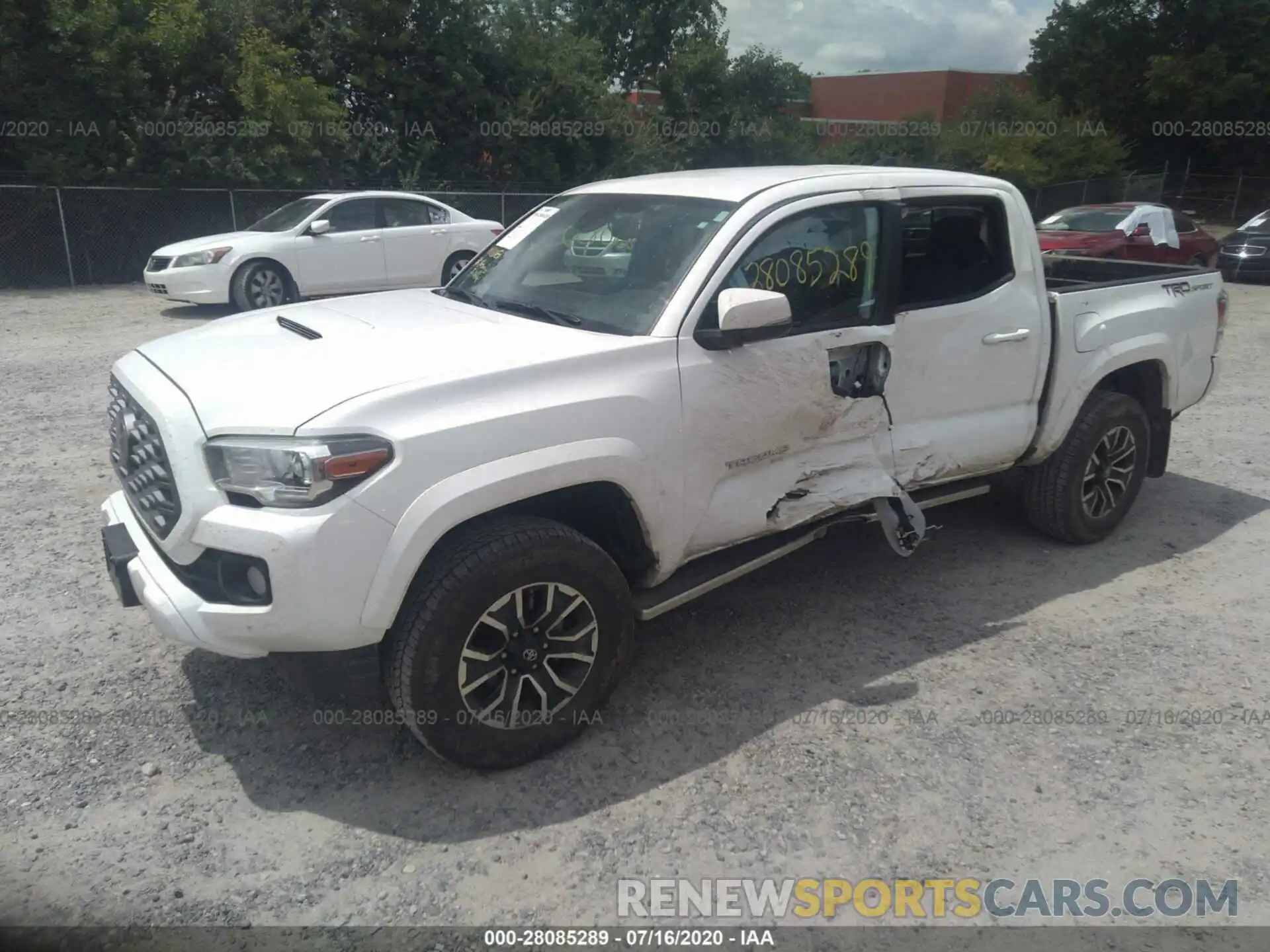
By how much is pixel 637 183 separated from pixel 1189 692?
328 centimetres

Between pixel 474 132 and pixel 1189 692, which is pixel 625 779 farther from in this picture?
pixel 474 132

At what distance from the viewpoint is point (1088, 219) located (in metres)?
15.5

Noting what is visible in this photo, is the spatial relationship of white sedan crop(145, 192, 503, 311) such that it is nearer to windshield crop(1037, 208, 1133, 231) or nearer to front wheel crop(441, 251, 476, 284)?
front wheel crop(441, 251, 476, 284)

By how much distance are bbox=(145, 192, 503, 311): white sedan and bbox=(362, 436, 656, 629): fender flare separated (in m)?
9.08

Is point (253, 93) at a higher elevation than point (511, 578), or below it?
higher

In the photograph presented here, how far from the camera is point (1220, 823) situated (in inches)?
129

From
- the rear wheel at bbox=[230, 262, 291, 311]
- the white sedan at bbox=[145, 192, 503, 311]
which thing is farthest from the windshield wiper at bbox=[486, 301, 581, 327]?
the rear wheel at bbox=[230, 262, 291, 311]

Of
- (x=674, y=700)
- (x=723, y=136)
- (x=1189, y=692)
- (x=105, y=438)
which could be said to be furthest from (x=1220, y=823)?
(x=723, y=136)

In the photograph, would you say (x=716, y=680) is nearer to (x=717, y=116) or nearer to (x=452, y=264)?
(x=452, y=264)

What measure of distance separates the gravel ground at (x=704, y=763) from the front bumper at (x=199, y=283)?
746 cm

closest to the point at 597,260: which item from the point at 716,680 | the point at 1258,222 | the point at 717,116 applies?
the point at 716,680

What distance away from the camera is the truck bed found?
5.61m

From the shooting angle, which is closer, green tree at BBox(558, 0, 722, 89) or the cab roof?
the cab roof

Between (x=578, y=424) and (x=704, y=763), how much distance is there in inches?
51.2
